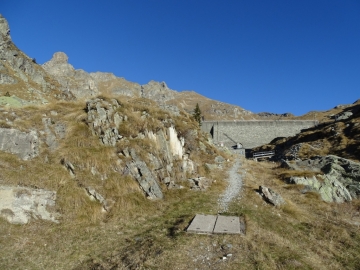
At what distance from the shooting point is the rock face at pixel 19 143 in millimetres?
12809

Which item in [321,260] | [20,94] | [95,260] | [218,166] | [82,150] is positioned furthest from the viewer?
[20,94]

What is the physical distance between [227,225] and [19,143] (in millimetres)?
11269

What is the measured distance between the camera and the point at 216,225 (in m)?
10.8

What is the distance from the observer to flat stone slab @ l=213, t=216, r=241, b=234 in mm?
10133

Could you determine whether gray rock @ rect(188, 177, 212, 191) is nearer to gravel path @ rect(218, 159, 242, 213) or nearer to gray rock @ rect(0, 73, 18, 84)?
gravel path @ rect(218, 159, 242, 213)

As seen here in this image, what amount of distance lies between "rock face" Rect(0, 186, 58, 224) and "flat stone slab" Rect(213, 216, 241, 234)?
6.76m

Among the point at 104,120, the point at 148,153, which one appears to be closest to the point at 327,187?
the point at 148,153

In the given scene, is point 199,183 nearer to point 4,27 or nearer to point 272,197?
point 272,197

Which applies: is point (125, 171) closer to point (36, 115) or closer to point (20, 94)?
point (36, 115)

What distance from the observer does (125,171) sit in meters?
13.9

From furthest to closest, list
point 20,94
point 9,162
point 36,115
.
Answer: point 20,94 < point 36,115 < point 9,162

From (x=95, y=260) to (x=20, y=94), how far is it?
4711cm

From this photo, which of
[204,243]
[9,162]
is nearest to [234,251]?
[204,243]

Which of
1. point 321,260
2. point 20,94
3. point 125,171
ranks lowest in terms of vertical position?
point 321,260
